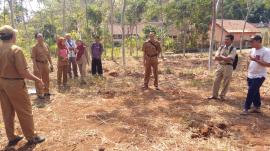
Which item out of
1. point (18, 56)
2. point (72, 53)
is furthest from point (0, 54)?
point (72, 53)

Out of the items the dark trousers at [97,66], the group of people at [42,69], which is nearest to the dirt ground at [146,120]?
the group of people at [42,69]

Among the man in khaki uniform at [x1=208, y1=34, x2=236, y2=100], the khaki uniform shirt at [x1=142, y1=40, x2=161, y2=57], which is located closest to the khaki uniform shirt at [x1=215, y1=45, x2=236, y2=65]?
the man in khaki uniform at [x1=208, y1=34, x2=236, y2=100]

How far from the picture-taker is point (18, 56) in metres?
4.48

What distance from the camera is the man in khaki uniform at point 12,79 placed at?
451 centimetres

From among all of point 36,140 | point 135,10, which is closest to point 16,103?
point 36,140

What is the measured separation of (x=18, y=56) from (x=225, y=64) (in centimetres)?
461

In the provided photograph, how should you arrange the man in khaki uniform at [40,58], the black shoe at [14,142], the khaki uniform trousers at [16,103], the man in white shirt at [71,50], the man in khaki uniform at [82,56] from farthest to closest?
the man in khaki uniform at [82,56], the man in white shirt at [71,50], the man in khaki uniform at [40,58], the black shoe at [14,142], the khaki uniform trousers at [16,103]

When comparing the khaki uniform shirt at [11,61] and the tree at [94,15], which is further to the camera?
the tree at [94,15]

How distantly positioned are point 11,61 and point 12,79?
0.26 meters

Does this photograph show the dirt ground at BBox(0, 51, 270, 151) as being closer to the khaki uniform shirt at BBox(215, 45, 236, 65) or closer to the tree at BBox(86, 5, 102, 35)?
the khaki uniform shirt at BBox(215, 45, 236, 65)

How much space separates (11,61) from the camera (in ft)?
14.9

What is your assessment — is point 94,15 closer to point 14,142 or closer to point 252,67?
point 252,67

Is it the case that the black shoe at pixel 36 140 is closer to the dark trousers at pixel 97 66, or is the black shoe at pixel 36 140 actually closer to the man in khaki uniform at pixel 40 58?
the man in khaki uniform at pixel 40 58

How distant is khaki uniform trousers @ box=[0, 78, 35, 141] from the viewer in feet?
15.1
